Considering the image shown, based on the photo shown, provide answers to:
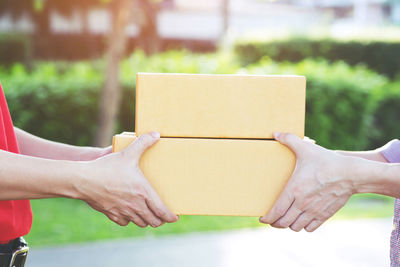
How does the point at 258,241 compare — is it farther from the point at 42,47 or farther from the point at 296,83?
the point at 42,47

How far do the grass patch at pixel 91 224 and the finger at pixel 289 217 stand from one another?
3245 millimetres

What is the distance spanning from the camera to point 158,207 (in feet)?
5.79

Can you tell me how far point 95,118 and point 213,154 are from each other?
519 cm

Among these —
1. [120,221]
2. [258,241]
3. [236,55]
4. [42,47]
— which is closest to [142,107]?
[120,221]

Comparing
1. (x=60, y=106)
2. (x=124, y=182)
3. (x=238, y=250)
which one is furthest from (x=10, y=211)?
(x=60, y=106)

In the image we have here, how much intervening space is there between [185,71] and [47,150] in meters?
5.69

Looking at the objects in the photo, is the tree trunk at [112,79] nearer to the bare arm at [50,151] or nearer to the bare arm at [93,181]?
the bare arm at [50,151]

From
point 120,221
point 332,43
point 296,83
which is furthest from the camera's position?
point 332,43

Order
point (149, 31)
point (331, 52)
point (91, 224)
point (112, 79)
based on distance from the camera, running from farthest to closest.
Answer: point (149, 31)
point (331, 52)
point (112, 79)
point (91, 224)

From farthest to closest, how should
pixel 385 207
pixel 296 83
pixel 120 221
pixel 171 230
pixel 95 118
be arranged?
pixel 95 118
pixel 385 207
pixel 171 230
pixel 120 221
pixel 296 83

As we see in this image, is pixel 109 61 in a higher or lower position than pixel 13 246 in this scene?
higher

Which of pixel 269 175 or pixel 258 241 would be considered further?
pixel 258 241

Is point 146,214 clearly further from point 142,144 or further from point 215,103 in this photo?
point 215,103

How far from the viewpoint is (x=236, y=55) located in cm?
1198
